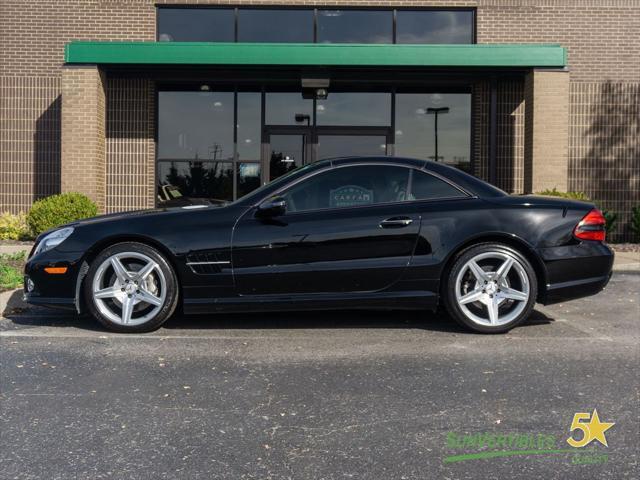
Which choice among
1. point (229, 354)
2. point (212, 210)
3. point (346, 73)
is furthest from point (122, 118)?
point (229, 354)

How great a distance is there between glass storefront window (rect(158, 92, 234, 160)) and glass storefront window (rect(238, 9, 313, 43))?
1406 millimetres

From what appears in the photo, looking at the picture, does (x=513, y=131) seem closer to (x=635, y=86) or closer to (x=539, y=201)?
(x=635, y=86)

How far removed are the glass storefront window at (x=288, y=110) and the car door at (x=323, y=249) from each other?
862 centimetres

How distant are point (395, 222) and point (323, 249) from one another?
644 millimetres

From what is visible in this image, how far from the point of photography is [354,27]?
14195mm

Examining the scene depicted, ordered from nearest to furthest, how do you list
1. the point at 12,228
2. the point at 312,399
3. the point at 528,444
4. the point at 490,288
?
the point at 528,444 → the point at 312,399 → the point at 490,288 → the point at 12,228

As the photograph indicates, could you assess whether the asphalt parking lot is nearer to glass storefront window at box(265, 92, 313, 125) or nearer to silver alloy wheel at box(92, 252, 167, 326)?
silver alloy wheel at box(92, 252, 167, 326)

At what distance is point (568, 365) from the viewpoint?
459 cm

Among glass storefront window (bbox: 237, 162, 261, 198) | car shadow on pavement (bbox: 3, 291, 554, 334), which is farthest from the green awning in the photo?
car shadow on pavement (bbox: 3, 291, 554, 334)

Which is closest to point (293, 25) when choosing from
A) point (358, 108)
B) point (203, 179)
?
point (358, 108)

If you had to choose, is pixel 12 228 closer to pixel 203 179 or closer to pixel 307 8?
pixel 203 179

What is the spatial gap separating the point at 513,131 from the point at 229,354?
1085cm

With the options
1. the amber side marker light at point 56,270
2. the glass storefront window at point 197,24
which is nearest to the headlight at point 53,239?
the amber side marker light at point 56,270

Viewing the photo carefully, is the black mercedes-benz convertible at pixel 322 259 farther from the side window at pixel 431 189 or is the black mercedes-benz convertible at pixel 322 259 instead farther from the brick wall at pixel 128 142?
the brick wall at pixel 128 142
